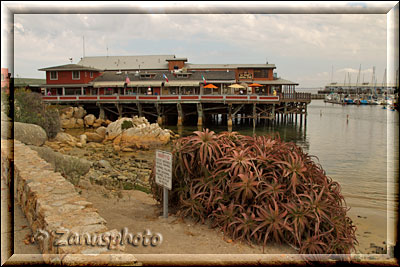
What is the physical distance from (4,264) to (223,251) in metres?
3.03

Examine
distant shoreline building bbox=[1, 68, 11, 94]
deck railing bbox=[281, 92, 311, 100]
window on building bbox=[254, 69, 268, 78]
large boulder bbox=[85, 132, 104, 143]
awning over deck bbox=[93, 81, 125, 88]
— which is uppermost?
window on building bbox=[254, 69, 268, 78]

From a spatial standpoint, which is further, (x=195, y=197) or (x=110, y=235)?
(x=195, y=197)

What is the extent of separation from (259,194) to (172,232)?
1.61 meters

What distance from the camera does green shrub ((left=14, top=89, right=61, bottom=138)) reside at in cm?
1731

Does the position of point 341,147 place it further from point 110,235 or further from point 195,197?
point 110,235

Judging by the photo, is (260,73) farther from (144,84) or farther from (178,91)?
(144,84)

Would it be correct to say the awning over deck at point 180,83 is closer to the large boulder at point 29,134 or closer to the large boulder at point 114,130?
the large boulder at point 114,130

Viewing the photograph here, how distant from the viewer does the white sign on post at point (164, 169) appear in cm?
626

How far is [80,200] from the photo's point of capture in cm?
584

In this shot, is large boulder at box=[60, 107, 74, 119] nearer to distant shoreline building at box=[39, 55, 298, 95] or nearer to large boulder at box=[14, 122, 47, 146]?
distant shoreline building at box=[39, 55, 298, 95]

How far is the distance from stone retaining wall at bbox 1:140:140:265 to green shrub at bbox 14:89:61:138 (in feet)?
33.0

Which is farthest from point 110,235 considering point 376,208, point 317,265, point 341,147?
point 341,147

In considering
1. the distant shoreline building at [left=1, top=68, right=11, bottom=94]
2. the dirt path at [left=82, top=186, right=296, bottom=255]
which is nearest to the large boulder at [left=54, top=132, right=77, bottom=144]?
the distant shoreline building at [left=1, top=68, right=11, bottom=94]

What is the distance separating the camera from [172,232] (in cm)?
586
